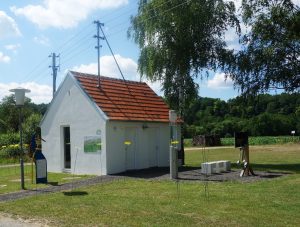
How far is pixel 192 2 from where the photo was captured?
2583 cm

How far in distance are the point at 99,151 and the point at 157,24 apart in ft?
28.9

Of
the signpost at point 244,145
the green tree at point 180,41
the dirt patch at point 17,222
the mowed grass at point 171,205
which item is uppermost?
the green tree at point 180,41

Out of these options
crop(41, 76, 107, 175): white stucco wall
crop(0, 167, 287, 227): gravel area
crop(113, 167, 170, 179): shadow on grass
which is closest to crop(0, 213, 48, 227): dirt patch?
crop(0, 167, 287, 227): gravel area

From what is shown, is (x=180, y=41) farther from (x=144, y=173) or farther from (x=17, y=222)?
(x=17, y=222)

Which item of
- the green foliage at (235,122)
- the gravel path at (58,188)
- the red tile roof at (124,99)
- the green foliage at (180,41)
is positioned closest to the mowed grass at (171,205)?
the gravel path at (58,188)

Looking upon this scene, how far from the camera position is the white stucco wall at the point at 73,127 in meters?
21.6

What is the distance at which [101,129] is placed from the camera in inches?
840

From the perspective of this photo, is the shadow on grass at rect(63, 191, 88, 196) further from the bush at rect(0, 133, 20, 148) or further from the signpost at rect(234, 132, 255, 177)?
the bush at rect(0, 133, 20, 148)

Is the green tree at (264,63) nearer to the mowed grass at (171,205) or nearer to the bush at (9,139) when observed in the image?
the mowed grass at (171,205)

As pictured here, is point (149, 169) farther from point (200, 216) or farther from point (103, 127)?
point (200, 216)

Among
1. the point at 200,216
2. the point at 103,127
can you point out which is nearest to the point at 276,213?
the point at 200,216

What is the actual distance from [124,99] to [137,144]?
257 cm

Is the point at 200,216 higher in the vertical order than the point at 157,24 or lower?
lower

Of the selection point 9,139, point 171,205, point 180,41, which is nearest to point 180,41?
point 180,41
